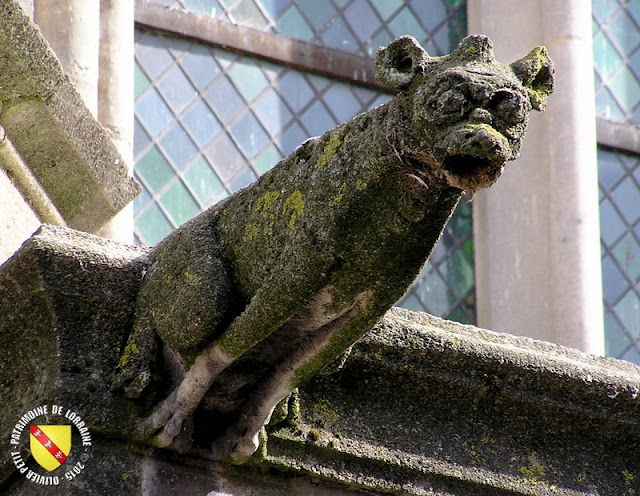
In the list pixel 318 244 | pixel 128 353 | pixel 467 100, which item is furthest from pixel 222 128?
pixel 467 100

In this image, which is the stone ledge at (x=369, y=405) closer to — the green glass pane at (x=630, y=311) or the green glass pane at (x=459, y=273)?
the green glass pane at (x=459, y=273)

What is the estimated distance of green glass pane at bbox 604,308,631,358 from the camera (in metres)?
8.06

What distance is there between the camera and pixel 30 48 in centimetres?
470

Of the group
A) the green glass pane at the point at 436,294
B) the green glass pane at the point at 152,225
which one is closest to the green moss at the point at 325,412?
the green glass pane at the point at 152,225

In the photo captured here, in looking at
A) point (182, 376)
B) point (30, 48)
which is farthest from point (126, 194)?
point (182, 376)

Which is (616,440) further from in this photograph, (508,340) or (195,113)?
(195,113)

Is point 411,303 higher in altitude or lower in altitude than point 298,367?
higher

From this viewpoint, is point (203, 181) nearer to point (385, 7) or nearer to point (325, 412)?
point (385, 7)

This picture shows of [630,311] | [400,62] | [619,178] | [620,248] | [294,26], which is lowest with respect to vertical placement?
[400,62]

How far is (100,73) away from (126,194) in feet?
4.46

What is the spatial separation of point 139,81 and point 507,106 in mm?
4115

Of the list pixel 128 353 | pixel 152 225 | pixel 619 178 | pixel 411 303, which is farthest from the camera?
pixel 619 178

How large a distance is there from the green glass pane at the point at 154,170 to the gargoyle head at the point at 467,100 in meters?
3.59

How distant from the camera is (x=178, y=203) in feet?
23.9
